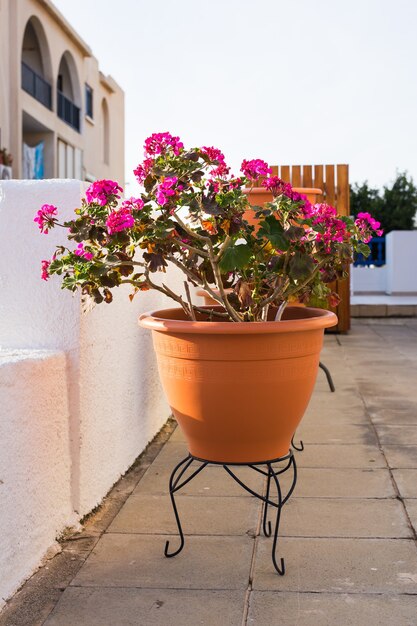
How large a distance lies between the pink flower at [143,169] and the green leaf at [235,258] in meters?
0.34

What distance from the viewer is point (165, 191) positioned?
220 centimetres

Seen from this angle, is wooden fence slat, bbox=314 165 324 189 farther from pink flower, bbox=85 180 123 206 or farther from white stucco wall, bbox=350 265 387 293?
white stucco wall, bbox=350 265 387 293

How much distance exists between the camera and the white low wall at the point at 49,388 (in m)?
2.21

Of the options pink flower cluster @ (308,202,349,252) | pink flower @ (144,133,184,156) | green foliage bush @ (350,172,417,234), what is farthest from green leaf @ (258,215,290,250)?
green foliage bush @ (350,172,417,234)

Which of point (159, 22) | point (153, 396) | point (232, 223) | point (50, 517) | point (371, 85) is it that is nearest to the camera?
point (232, 223)

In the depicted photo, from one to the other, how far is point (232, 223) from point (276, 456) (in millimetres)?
716

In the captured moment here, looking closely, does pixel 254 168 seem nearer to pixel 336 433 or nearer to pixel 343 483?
pixel 343 483

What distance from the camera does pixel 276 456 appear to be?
2.40 meters

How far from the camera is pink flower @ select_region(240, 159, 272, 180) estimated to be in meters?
2.42

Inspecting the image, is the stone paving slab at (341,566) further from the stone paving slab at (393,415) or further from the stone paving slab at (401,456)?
the stone paving slab at (393,415)

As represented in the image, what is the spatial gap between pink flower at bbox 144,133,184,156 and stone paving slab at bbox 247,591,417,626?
1.28 meters

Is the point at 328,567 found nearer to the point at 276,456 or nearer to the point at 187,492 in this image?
the point at 276,456

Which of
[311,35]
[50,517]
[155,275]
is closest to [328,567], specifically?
[50,517]

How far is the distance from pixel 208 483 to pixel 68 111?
23.4m
